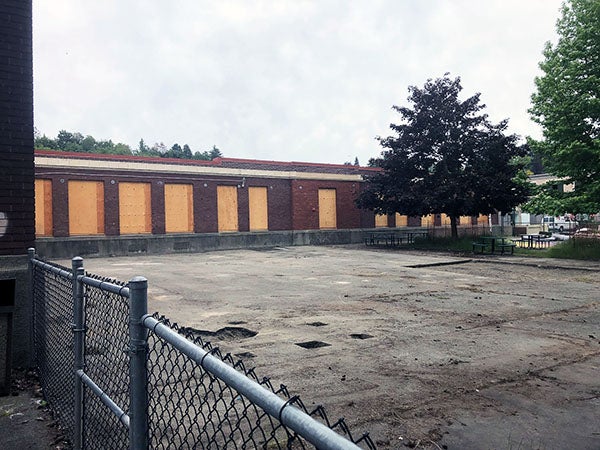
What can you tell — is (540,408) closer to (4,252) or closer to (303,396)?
(303,396)

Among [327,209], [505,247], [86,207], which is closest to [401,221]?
[327,209]

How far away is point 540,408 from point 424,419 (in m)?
1.19

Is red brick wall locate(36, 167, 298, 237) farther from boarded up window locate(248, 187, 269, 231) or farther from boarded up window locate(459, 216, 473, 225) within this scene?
boarded up window locate(459, 216, 473, 225)

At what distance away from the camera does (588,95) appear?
2072cm

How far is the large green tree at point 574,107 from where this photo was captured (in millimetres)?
20406

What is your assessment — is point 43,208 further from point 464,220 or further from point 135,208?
point 464,220

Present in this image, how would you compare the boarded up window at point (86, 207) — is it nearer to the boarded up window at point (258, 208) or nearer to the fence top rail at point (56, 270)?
the boarded up window at point (258, 208)

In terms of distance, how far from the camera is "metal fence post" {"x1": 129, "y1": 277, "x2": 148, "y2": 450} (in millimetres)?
2102

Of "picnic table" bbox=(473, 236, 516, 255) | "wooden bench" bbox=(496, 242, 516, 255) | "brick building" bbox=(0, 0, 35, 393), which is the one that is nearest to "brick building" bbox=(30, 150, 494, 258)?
"picnic table" bbox=(473, 236, 516, 255)

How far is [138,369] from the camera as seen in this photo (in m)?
2.18

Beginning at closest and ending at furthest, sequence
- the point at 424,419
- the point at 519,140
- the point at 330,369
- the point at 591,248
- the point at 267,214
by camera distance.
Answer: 1. the point at 424,419
2. the point at 330,369
3. the point at 591,248
4. the point at 519,140
5. the point at 267,214

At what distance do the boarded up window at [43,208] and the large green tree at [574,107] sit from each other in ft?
80.6

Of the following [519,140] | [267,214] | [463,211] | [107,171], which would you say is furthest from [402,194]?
[107,171]

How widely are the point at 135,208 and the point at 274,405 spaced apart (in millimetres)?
28237
